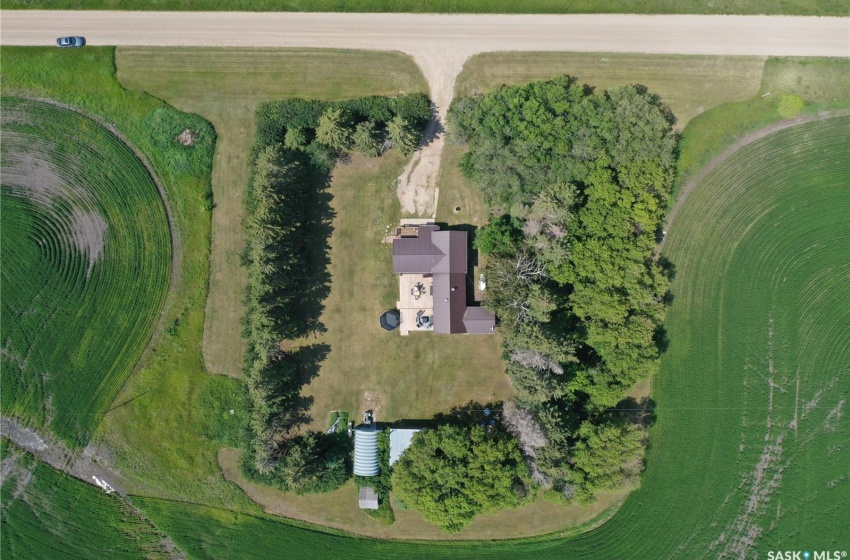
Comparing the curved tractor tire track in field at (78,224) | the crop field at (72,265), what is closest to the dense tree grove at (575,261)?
the curved tractor tire track in field at (78,224)

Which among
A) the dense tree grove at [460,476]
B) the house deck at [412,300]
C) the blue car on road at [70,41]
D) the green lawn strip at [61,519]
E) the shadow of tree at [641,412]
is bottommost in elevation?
the green lawn strip at [61,519]

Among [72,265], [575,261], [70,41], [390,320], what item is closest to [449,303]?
[390,320]

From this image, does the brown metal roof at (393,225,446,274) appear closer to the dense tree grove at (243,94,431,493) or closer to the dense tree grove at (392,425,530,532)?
the dense tree grove at (243,94,431,493)

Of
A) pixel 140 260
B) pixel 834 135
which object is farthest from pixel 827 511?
pixel 140 260

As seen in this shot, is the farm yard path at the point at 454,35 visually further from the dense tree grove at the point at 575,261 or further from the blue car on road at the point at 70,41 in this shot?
the dense tree grove at the point at 575,261

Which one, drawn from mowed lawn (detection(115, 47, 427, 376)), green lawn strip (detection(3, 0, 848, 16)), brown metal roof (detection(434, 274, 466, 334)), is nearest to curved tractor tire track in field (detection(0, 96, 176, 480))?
mowed lawn (detection(115, 47, 427, 376))

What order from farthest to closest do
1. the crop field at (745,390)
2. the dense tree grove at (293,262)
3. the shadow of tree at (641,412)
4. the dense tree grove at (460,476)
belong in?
1. the shadow of tree at (641,412)
2. the crop field at (745,390)
3. the dense tree grove at (293,262)
4. the dense tree grove at (460,476)

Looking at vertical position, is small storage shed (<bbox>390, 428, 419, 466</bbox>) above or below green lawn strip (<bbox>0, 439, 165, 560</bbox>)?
above
